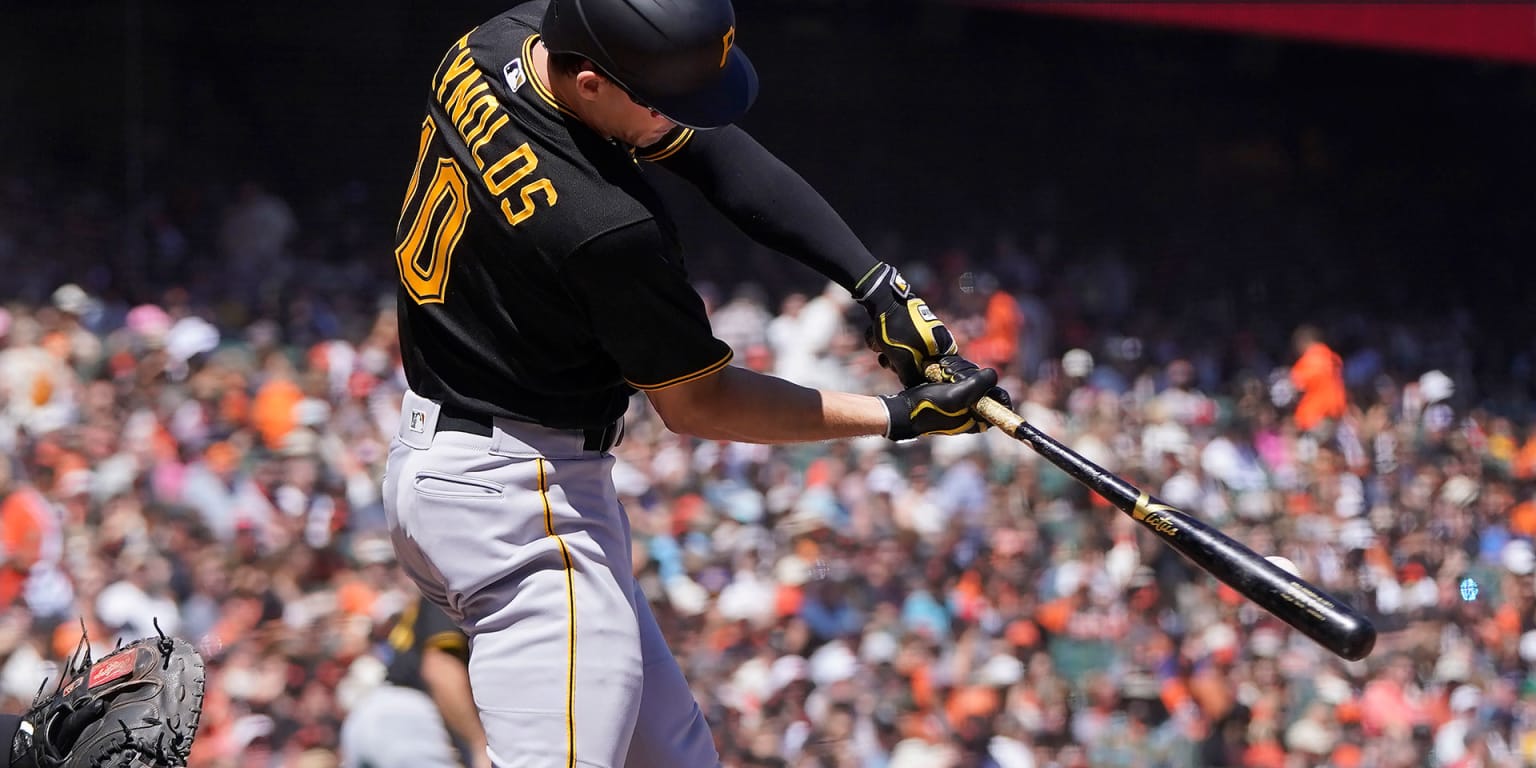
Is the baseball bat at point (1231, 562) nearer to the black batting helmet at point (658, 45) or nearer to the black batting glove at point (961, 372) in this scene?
the black batting glove at point (961, 372)

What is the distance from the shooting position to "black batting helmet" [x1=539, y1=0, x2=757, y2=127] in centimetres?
203

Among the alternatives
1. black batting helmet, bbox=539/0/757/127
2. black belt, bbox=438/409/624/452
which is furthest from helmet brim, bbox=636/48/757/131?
black belt, bbox=438/409/624/452

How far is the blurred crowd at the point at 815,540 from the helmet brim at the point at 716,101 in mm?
3924

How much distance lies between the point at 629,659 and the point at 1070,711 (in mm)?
4854

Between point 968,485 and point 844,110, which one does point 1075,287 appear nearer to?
point 844,110

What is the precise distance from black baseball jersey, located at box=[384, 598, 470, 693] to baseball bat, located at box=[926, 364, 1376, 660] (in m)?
1.11

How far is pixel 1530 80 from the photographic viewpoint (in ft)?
38.2

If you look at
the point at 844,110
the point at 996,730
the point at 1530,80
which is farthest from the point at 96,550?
the point at 1530,80

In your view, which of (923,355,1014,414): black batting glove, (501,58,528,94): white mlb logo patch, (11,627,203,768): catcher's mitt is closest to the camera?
(501,58,528,94): white mlb logo patch

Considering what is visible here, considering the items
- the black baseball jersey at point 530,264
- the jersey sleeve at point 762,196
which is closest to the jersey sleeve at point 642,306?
the black baseball jersey at point 530,264

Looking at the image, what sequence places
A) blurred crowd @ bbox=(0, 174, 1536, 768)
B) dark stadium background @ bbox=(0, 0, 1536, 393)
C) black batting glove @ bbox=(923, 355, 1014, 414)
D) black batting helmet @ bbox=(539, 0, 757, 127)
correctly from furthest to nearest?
dark stadium background @ bbox=(0, 0, 1536, 393) → blurred crowd @ bbox=(0, 174, 1536, 768) → black batting glove @ bbox=(923, 355, 1014, 414) → black batting helmet @ bbox=(539, 0, 757, 127)

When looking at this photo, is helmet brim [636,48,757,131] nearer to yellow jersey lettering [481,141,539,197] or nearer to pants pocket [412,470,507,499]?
yellow jersey lettering [481,141,539,197]

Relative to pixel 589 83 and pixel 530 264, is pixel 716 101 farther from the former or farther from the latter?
pixel 530 264

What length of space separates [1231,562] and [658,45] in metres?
1.01
